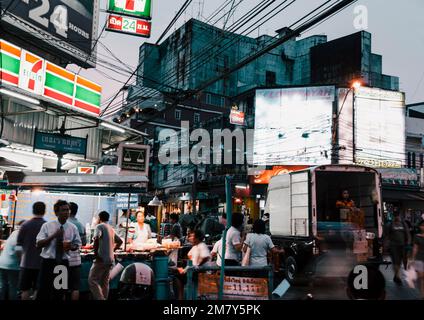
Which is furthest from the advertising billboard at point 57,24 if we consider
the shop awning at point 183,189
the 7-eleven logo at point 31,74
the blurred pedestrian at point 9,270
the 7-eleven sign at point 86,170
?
the shop awning at point 183,189

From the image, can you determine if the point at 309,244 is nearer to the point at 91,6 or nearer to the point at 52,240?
the point at 52,240

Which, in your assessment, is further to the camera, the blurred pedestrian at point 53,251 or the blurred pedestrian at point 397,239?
the blurred pedestrian at point 397,239

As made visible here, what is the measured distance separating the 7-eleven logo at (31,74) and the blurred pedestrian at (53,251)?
253 inches

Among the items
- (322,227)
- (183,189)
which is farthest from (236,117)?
(322,227)

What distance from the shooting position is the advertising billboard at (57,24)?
15.2 meters

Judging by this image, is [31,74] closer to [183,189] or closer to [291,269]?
[291,269]

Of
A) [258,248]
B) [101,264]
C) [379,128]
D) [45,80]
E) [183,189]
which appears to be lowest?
[101,264]

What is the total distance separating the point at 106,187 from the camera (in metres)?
11.4

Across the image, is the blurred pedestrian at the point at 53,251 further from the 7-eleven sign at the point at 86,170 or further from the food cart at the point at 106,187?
the 7-eleven sign at the point at 86,170

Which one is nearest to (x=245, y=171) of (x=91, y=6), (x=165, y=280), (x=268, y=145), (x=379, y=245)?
(x=268, y=145)

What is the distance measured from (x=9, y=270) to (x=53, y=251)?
4.15 ft

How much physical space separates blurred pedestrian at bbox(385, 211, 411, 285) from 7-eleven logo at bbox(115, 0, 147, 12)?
1128 cm
